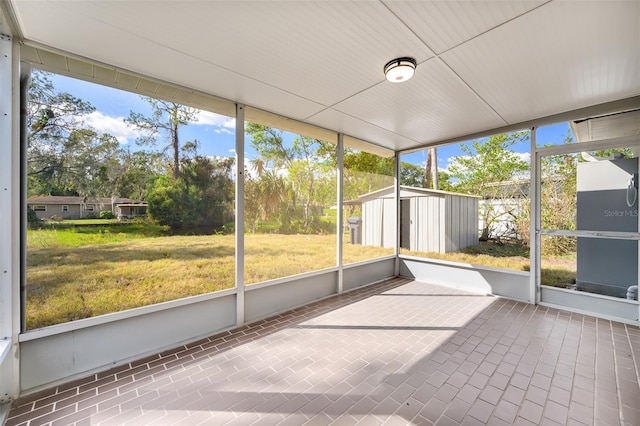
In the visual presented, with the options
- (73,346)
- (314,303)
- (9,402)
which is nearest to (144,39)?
(73,346)

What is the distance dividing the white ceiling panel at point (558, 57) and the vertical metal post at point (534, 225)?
77 cm

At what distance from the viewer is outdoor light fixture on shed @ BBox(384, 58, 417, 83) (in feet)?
→ 6.64

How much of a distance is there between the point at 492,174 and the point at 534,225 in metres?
1.16

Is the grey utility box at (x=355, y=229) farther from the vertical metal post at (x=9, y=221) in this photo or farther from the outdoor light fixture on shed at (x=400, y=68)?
the vertical metal post at (x=9, y=221)

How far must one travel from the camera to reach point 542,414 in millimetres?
1631

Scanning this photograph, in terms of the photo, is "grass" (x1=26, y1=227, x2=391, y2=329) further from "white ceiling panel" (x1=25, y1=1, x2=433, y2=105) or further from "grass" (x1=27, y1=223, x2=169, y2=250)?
"white ceiling panel" (x1=25, y1=1, x2=433, y2=105)

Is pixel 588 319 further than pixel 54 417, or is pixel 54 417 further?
pixel 588 319

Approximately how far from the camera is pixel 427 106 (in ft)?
9.71

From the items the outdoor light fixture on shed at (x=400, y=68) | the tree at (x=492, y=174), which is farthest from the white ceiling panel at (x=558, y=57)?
the tree at (x=492, y=174)

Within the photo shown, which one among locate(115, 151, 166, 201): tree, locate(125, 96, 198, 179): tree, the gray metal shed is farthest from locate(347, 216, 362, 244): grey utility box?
locate(115, 151, 166, 201): tree

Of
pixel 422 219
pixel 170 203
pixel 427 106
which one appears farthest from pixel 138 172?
pixel 422 219

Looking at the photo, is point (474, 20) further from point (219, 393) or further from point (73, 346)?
point (73, 346)

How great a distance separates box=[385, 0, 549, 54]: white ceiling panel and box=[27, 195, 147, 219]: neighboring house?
2.61 meters

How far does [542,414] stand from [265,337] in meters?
2.21
